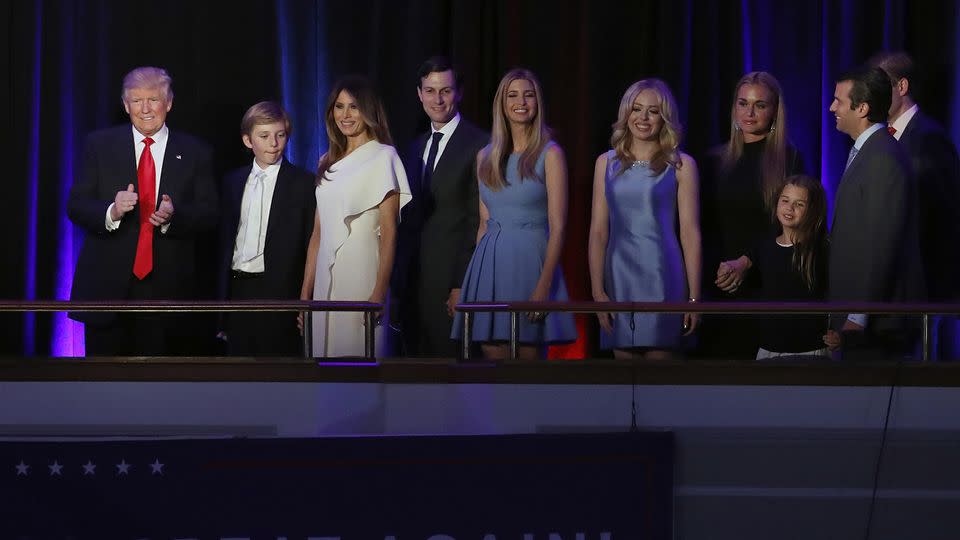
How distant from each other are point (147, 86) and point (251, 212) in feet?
1.96

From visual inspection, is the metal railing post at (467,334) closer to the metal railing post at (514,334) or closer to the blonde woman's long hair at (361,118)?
the metal railing post at (514,334)

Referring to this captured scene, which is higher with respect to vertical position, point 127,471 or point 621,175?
point 621,175

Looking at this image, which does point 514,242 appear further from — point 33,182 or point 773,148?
point 33,182

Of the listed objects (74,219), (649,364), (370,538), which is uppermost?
(74,219)

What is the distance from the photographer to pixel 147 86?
16.7ft

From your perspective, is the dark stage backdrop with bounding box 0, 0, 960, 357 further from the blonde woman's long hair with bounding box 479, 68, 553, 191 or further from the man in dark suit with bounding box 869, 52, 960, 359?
the blonde woman's long hair with bounding box 479, 68, 553, 191

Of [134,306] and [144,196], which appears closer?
[134,306]

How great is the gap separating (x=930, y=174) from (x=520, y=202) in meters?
1.46

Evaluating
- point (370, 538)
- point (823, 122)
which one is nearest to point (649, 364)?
point (370, 538)

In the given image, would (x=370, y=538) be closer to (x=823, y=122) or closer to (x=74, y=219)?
(x=74, y=219)

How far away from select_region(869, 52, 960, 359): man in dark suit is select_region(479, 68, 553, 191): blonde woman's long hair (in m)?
1.24

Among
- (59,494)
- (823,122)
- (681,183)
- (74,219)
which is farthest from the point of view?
(823,122)

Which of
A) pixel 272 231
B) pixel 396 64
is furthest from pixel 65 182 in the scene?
pixel 396 64

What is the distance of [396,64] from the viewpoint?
576 centimetres
